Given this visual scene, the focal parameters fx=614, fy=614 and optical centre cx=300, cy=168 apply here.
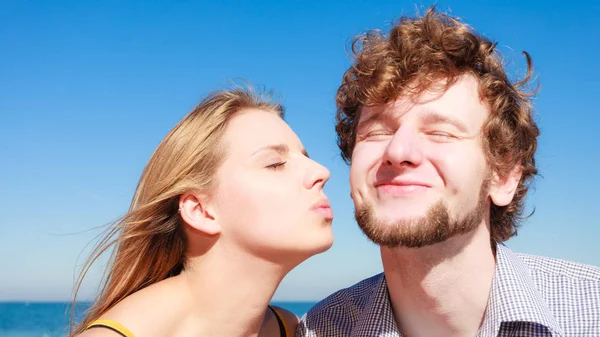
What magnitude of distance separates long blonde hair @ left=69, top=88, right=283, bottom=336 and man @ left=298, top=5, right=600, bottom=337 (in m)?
0.99

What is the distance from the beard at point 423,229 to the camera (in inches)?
143

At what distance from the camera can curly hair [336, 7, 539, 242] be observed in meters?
4.06

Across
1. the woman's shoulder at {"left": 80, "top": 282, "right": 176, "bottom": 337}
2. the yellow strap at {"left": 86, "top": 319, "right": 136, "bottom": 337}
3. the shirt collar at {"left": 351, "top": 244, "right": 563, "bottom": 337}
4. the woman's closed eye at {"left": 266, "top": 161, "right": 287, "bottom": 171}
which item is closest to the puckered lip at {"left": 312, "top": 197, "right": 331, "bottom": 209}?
the woman's closed eye at {"left": 266, "top": 161, "right": 287, "bottom": 171}

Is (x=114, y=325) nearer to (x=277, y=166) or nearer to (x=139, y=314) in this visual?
(x=139, y=314)

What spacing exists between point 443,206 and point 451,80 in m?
0.87

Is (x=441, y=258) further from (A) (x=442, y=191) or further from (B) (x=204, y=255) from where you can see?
(B) (x=204, y=255)

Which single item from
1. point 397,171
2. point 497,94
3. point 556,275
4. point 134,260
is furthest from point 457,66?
point 134,260

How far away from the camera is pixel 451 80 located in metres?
4.00

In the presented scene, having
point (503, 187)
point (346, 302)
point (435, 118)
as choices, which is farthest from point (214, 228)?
point (503, 187)

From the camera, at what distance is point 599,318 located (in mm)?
3504

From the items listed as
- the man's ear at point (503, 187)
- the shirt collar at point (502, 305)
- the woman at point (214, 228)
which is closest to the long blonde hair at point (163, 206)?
the woman at point (214, 228)

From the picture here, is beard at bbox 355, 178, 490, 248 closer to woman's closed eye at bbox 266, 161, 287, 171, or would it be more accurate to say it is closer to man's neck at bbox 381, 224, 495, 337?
man's neck at bbox 381, 224, 495, 337

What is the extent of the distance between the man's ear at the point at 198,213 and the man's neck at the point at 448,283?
119 centimetres

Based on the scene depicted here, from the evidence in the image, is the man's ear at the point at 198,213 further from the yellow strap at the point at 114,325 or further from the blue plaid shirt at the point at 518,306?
the blue plaid shirt at the point at 518,306
